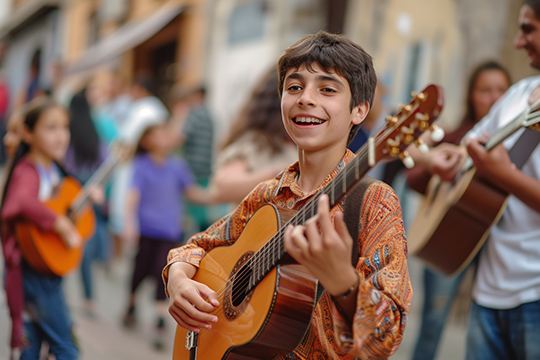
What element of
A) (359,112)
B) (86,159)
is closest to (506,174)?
(359,112)

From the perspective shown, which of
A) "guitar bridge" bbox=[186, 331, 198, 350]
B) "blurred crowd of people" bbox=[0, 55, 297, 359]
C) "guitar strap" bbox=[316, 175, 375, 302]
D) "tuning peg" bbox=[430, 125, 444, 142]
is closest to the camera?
"tuning peg" bbox=[430, 125, 444, 142]

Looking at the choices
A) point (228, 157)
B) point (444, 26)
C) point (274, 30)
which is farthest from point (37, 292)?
point (274, 30)

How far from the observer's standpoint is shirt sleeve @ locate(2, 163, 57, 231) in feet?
10.2

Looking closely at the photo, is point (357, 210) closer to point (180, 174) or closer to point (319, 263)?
point (319, 263)

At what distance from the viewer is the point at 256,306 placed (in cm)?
157

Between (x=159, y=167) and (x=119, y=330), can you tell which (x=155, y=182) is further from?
(x=119, y=330)

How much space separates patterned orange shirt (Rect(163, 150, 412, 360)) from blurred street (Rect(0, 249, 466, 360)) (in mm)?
2778

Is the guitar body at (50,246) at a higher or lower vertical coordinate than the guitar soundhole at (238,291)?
higher

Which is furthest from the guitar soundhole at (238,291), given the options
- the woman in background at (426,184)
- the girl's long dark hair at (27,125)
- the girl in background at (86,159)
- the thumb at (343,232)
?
the girl in background at (86,159)

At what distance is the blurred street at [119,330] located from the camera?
168 inches

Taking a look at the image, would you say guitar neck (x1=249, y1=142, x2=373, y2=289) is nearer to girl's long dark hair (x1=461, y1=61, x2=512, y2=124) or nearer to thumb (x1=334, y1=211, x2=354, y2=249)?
thumb (x1=334, y1=211, x2=354, y2=249)

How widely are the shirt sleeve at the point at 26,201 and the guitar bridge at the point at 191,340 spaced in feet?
5.42

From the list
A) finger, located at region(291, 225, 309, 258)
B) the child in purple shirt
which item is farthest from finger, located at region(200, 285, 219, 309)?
the child in purple shirt

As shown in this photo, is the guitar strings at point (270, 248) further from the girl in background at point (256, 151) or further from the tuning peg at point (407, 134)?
the girl in background at point (256, 151)
